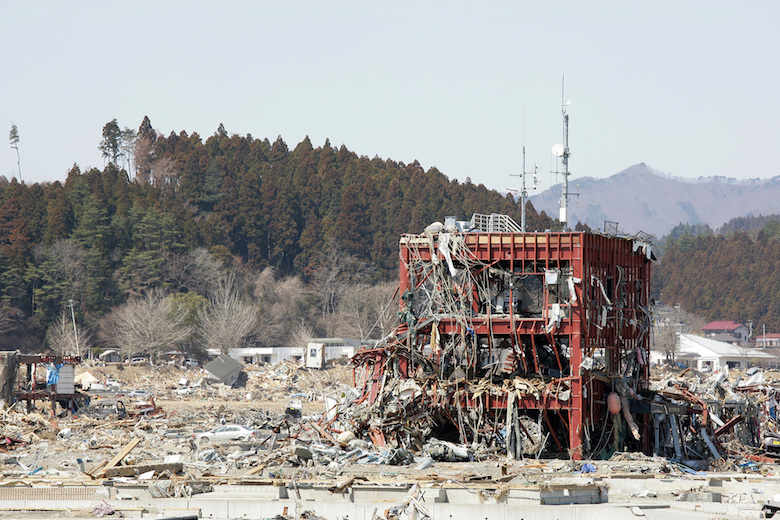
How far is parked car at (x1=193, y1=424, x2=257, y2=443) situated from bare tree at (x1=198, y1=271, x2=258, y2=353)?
57.7m

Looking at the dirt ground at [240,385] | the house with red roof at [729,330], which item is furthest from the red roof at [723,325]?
the dirt ground at [240,385]

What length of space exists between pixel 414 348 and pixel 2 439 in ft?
55.2

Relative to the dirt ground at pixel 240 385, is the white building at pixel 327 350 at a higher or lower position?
higher

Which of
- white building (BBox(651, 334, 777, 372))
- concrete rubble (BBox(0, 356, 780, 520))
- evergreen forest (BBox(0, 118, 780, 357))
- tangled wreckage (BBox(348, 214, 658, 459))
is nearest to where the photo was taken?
concrete rubble (BBox(0, 356, 780, 520))

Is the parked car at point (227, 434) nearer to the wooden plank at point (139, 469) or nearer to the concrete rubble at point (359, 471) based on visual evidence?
the concrete rubble at point (359, 471)

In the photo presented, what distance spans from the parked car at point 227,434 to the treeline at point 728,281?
434 feet

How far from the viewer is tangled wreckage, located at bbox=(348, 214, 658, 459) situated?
40156 millimetres

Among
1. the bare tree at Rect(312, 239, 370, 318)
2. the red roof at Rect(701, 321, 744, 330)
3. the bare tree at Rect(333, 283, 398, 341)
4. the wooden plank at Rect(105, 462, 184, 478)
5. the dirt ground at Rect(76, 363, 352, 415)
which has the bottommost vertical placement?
the dirt ground at Rect(76, 363, 352, 415)

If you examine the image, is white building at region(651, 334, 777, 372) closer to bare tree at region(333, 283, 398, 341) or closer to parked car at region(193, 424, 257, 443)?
bare tree at region(333, 283, 398, 341)

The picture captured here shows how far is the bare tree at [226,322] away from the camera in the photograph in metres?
104

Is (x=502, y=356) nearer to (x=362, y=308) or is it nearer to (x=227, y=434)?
(x=227, y=434)

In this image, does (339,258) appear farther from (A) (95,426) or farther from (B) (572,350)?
(B) (572,350)

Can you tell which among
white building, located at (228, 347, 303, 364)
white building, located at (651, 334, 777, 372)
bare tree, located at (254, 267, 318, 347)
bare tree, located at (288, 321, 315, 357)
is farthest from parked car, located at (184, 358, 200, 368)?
white building, located at (651, 334, 777, 372)

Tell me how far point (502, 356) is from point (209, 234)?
302 ft
